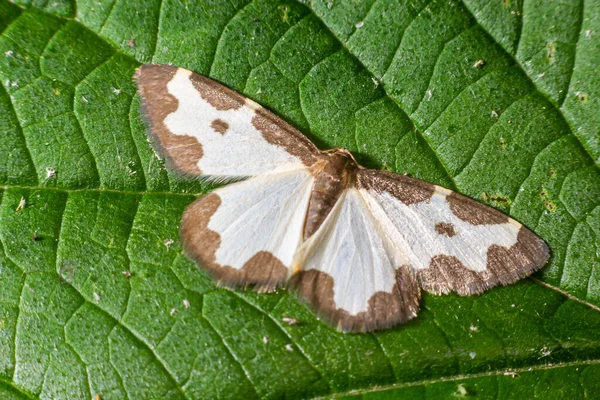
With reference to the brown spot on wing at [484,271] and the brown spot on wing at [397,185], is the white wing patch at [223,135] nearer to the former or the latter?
the brown spot on wing at [397,185]

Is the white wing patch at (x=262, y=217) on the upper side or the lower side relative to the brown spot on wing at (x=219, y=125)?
lower

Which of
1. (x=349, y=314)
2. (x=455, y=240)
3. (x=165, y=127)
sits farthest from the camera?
(x=165, y=127)

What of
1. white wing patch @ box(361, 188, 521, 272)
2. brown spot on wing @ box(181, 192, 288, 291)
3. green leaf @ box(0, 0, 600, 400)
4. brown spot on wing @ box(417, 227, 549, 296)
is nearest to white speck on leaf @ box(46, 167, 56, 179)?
green leaf @ box(0, 0, 600, 400)

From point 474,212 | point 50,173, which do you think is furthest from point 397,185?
point 50,173

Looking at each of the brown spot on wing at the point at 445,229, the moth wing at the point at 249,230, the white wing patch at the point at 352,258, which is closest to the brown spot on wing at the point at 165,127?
the moth wing at the point at 249,230

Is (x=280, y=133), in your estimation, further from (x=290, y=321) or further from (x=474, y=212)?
(x=474, y=212)

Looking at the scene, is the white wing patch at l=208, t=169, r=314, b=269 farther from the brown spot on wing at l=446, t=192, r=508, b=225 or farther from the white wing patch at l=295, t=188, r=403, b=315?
the brown spot on wing at l=446, t=192, r=508, b=225
